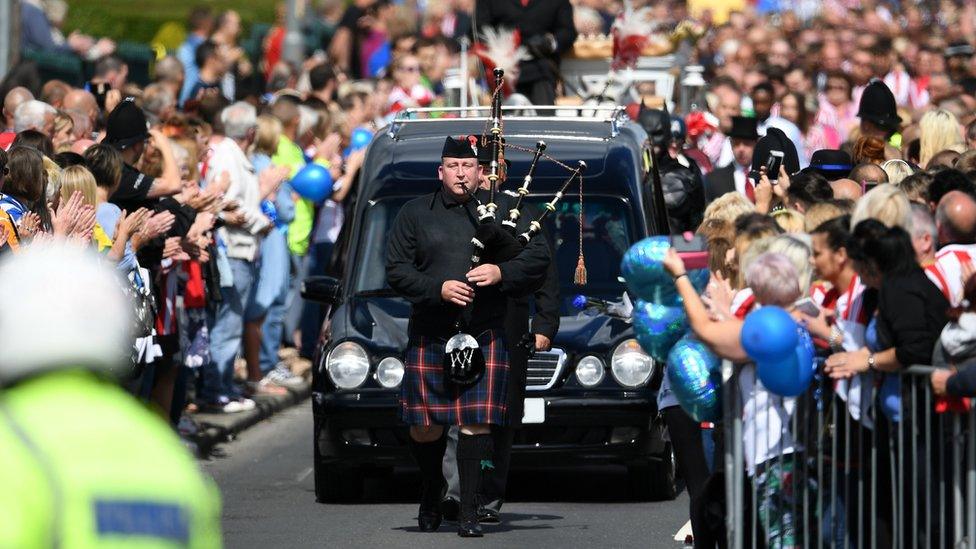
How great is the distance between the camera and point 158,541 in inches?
130

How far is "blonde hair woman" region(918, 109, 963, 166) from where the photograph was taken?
12891mm

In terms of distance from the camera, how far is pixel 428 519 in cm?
1010

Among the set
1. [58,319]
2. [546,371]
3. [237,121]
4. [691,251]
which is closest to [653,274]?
[691,251]

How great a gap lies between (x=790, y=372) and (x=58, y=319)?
4114 millimetres

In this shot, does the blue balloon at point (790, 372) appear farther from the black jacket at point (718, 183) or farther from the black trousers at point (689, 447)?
the black jacket at point (718, 183)

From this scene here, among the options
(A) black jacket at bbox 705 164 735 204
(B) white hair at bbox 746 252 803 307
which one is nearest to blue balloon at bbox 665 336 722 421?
(B) white hair at bbox 746 252 803 307

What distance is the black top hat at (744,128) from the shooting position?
15203mm

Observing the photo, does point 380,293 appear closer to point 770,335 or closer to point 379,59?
point 770,335

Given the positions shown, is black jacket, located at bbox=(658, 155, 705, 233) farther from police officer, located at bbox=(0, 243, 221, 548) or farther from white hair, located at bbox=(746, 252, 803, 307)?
police officer, located at bbox=(0, 243, 221, 548)

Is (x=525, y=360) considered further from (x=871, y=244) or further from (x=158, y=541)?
(x=158, y=541)

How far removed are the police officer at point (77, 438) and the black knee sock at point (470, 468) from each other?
6.44 meters

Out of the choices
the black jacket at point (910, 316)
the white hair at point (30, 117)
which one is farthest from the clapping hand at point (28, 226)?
the black jacket at point (910, 316)

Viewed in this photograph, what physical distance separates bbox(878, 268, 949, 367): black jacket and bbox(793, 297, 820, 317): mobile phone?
41 cm

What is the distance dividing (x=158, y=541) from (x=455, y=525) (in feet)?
23.5
